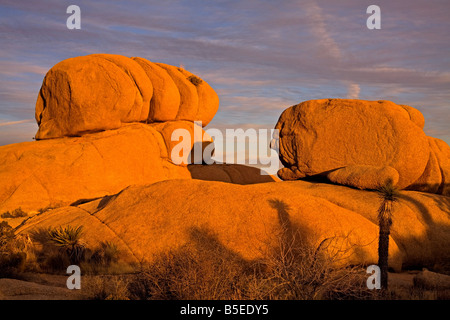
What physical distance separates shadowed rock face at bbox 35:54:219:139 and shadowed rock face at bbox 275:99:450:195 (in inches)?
484

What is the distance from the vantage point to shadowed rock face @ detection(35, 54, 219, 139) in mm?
28141

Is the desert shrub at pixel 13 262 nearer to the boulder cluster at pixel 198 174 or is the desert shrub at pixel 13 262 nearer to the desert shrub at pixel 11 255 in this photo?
the desert shrub at pixel 11 255

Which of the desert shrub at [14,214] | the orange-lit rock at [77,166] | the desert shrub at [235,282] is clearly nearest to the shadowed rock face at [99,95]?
the orange-lit rock at [77,166]

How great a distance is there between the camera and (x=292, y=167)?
23.6 meters

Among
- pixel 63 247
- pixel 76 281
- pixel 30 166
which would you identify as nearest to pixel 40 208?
pixel 30 166

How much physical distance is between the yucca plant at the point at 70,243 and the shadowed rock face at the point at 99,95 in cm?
1458

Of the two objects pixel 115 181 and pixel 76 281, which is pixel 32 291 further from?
pixel 115 181

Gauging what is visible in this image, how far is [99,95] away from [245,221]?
1730 cm

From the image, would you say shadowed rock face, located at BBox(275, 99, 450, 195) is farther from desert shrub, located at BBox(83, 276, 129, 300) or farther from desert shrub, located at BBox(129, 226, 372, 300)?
desert shrub, located at BBox(83, 276, 129, 300)

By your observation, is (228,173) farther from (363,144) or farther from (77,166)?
(363,144)

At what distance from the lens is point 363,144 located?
21750mm
